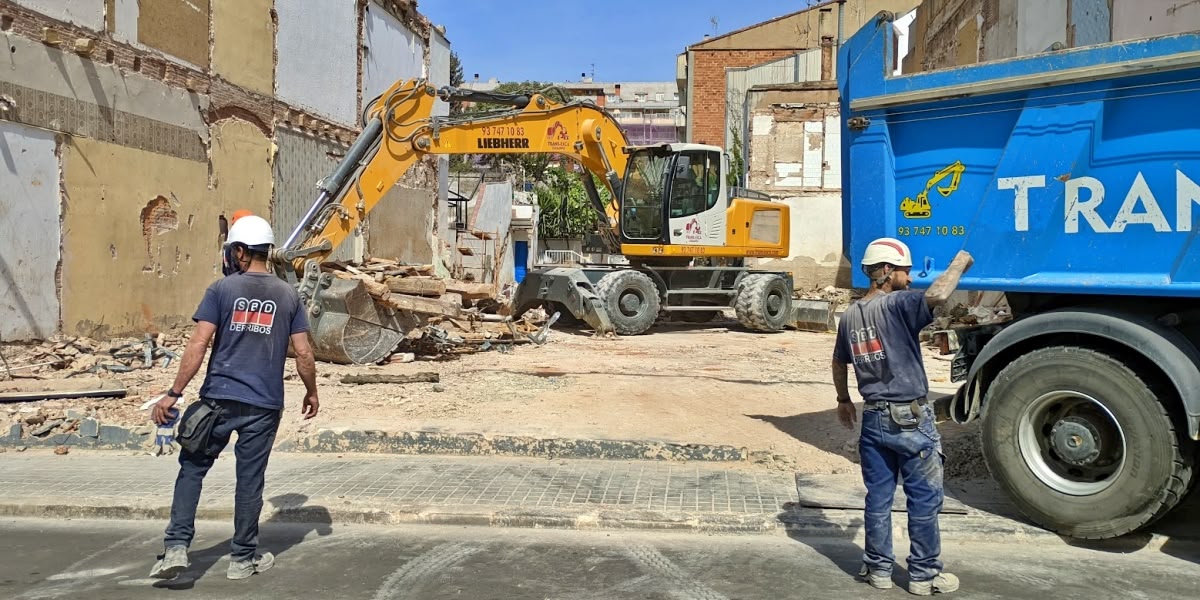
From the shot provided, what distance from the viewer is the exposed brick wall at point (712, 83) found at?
1492 inches

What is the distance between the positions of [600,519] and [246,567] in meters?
2.03

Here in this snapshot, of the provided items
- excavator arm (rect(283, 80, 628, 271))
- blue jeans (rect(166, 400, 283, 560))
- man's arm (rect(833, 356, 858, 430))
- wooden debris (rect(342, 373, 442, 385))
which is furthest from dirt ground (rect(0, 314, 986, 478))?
blue jeans (rect(166, 400, 283, 560))

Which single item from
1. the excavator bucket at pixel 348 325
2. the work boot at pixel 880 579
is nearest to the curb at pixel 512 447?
the work boot at pixel 880 579

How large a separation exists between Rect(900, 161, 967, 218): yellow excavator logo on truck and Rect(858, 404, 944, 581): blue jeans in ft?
6.37

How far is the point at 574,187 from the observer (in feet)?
141

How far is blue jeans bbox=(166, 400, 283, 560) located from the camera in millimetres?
4211

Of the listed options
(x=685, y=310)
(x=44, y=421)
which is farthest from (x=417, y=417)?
(x=685, y=310)

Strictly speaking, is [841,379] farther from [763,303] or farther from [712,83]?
[712,83]

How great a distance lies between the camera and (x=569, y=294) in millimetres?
14430

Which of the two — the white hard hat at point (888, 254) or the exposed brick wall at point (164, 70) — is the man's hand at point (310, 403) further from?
the exposed brick wall at point (164, 70)

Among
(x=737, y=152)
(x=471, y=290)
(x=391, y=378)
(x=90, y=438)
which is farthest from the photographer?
(x=737, y=152)

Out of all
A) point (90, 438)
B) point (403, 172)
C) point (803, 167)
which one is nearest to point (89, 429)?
point (90, 438)

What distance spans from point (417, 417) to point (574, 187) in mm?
35992

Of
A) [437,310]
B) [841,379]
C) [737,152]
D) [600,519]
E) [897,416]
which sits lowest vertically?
[600,519]
